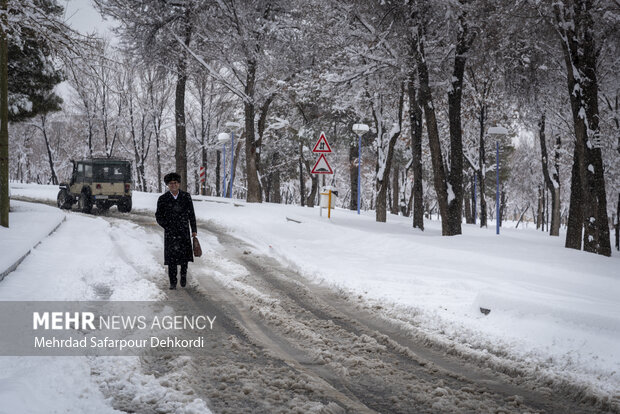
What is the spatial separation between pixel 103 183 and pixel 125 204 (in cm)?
132

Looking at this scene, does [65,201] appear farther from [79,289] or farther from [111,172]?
[79,289]

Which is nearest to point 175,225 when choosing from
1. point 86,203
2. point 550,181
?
point 86,203

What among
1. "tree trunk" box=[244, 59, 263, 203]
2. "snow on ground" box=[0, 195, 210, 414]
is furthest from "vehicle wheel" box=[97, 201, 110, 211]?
"tree trunk" box=[244, 59, 263, 203]

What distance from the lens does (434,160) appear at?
571 inches

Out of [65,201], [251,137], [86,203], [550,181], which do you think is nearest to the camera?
[86,203]

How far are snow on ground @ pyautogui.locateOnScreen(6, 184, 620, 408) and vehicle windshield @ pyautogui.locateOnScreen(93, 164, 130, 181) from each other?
27.7ft

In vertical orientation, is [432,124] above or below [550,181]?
above

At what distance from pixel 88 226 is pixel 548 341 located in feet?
46.0

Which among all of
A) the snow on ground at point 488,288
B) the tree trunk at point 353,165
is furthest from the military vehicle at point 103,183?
the tree trunk at point 353,165

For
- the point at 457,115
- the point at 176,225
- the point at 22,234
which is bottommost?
the point at 22,234

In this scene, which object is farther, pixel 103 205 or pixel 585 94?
pixel 103 205

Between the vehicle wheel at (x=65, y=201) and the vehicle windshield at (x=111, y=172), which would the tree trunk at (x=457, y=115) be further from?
the vehicle wheel at (x=65, y=201)

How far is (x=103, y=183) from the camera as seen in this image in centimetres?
2077

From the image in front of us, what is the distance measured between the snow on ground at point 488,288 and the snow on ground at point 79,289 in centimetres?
329
